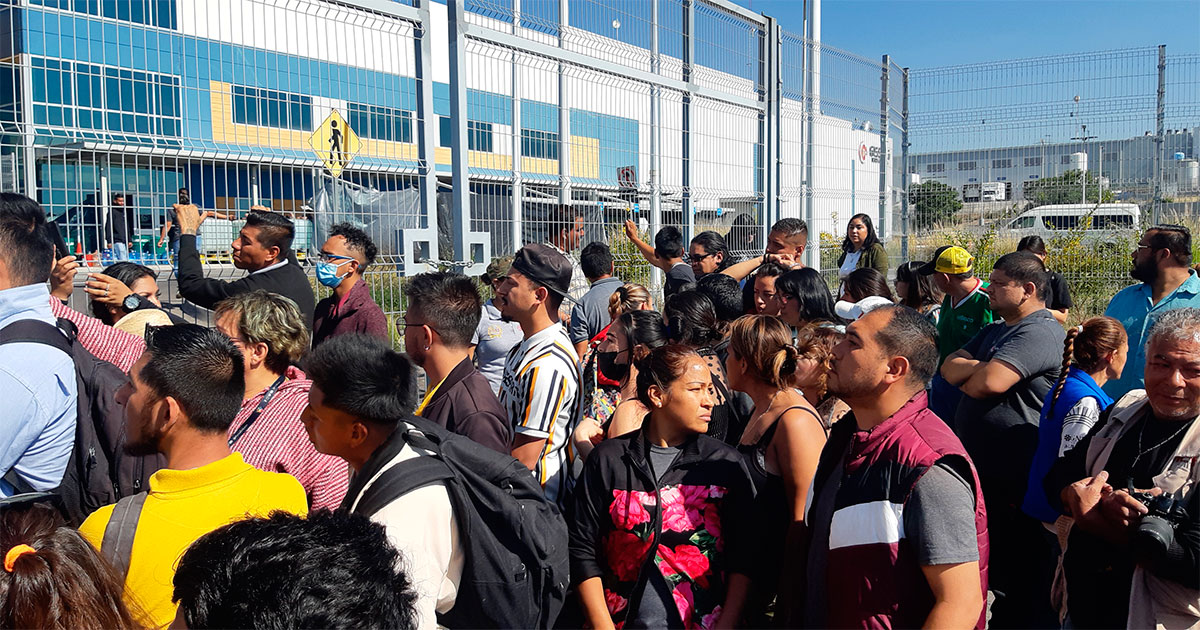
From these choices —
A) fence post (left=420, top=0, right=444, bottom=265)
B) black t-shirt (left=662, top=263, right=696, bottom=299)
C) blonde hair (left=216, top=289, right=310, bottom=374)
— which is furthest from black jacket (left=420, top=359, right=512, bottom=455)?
black t-shirt (left=662, top=263, right=696, bottom=299)

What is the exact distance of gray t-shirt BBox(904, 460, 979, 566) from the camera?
2277 millimetres

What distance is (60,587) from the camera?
5.36 ft

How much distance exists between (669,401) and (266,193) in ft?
11.0

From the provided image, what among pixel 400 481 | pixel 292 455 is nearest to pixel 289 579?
pixel 400 481

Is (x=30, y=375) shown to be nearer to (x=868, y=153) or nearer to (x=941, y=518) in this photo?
(x=941, y=518)

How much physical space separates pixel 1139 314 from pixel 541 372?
420 centimetres

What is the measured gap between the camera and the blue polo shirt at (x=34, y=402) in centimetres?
262

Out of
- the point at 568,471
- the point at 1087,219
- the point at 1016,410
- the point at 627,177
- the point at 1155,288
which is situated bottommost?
the point at 568,471

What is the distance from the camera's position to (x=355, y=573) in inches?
58.0

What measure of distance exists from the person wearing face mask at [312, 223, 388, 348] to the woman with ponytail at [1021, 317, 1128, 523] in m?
3.42

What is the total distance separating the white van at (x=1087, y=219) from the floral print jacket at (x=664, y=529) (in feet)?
35.5

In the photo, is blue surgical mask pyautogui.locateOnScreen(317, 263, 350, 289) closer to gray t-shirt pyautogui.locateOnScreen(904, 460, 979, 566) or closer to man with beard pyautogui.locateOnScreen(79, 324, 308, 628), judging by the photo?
man with beard pyautogui.locateOnScreen(79, 324, 308, 628)

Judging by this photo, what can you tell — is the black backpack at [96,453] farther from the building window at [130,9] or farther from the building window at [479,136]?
the building window at [479,136]

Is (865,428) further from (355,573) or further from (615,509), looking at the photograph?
(355,573)
